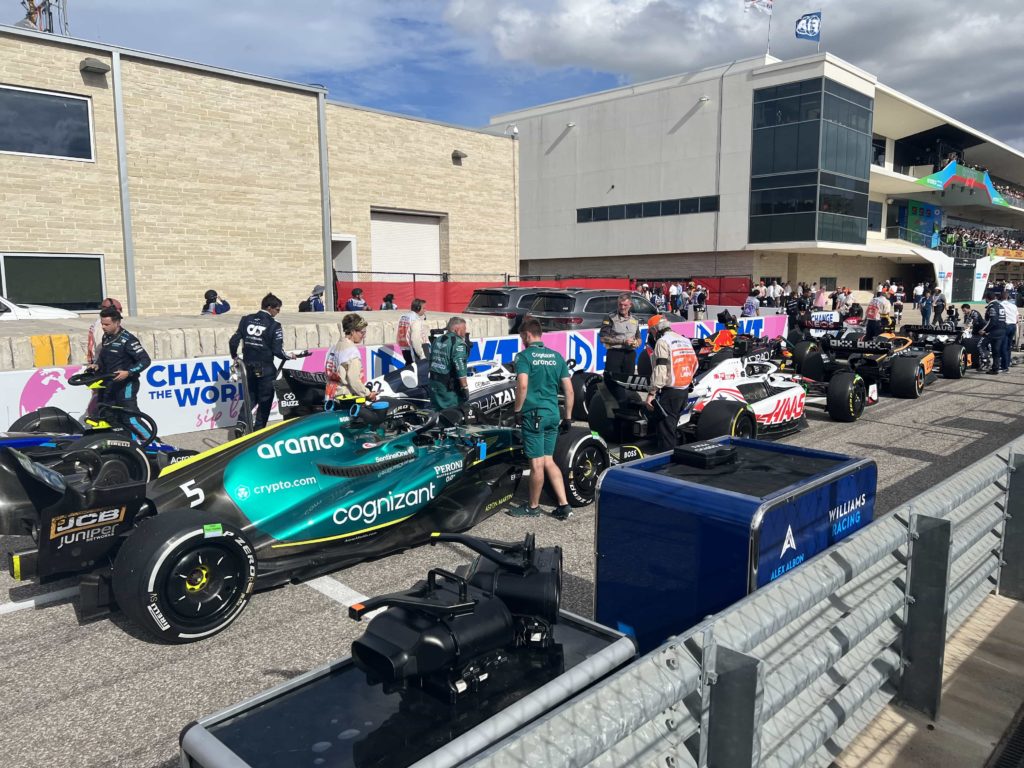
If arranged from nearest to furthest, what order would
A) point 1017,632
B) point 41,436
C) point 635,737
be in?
point 635,737
point 1017,632
point 41,436

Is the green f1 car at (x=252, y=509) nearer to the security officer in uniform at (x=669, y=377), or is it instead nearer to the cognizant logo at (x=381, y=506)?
the cognizant logo at (x=381, y=506)

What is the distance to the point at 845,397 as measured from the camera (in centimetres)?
1091

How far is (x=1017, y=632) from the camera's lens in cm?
455

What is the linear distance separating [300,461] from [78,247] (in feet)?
52.3

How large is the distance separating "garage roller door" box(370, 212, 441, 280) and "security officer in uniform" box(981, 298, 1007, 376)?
16452 millimetres

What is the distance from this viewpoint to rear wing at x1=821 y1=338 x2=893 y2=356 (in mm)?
13367

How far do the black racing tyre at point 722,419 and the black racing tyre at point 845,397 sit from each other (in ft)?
10.2

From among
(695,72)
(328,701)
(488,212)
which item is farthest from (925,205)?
(328,701)

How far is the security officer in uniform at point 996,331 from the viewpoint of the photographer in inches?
641

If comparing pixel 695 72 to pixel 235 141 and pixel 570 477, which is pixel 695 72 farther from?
pixel 570 477

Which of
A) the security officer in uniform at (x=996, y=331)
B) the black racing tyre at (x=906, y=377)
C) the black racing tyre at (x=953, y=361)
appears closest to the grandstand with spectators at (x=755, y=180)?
the security officer in uniform at (x=996, y=331)

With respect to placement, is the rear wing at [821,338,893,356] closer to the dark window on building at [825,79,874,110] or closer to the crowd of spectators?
the dark window on building at [825,79,874,110]

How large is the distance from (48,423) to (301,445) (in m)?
4.52

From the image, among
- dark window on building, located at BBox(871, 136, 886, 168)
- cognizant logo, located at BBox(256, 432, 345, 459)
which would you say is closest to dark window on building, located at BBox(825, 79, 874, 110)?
dark window on building, located at BBox(871, 136, 886, 168)
